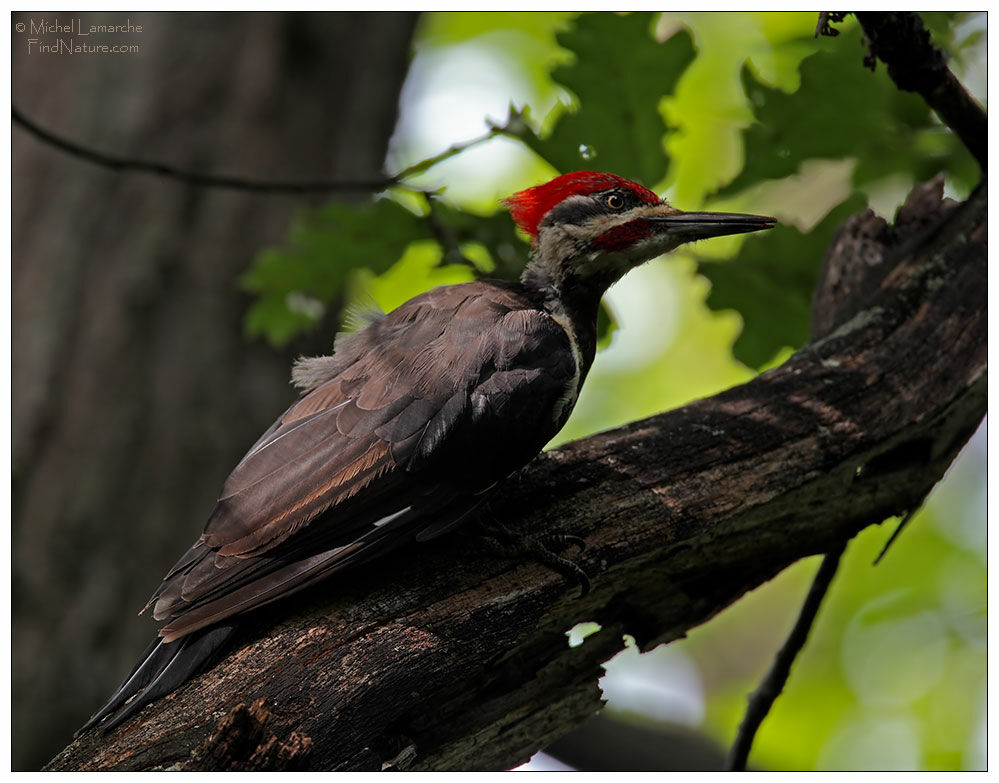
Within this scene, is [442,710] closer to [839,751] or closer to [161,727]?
[161,727]

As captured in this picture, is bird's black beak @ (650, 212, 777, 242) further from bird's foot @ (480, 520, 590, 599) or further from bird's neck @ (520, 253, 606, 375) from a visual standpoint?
bird's foot @ (480, 520, 590, 599)

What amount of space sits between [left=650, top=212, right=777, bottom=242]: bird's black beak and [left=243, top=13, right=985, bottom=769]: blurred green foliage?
0.22m

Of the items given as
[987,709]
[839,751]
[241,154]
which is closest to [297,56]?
[241,154]

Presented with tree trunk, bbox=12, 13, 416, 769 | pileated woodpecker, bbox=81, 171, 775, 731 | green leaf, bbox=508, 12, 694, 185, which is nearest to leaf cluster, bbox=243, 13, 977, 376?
green leaf, bbox=508, 12, 694, 185

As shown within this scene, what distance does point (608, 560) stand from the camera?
272 cm

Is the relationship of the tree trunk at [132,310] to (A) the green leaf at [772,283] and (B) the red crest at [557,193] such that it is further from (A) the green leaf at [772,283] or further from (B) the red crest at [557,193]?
(A) the green leaf at [772,283]

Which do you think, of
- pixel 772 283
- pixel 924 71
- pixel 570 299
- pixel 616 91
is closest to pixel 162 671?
pixel 570 299

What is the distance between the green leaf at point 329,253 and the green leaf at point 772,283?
3.74 feet

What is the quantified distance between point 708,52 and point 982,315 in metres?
3.43

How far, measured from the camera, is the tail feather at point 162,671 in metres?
2.36

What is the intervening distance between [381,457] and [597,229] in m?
1.23

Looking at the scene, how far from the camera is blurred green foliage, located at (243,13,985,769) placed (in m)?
3.28

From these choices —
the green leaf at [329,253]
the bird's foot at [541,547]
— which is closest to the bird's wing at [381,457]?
the bird's foot at [541,547]

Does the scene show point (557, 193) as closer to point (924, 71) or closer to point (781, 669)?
point (924, 71)
